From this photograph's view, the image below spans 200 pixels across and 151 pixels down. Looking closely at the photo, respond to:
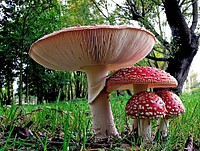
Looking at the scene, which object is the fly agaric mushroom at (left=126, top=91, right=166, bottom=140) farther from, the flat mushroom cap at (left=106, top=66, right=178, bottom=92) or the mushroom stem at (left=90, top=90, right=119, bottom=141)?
the mushroom stem at (left=90, top=90, right=119, bottom=141)

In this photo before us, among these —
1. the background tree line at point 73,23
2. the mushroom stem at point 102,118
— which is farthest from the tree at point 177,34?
the mushroom stem at point 102,118

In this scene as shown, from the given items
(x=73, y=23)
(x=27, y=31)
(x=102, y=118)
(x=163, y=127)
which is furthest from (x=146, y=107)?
(x=73, y=23)

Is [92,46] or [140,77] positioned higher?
[92,46]

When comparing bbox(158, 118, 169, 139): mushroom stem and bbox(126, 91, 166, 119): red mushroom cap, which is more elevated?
bbox(126, 91, 166, 119): red mushroom cap

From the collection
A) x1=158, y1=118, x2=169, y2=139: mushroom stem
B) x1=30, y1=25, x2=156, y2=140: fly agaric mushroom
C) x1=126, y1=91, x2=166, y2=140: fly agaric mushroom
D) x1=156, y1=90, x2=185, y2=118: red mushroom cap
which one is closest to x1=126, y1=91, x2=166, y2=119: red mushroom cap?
x1=126, y1=91, x2=166, y2=140: fly agaric mushroom

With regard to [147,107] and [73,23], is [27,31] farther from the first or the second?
[147,107]
